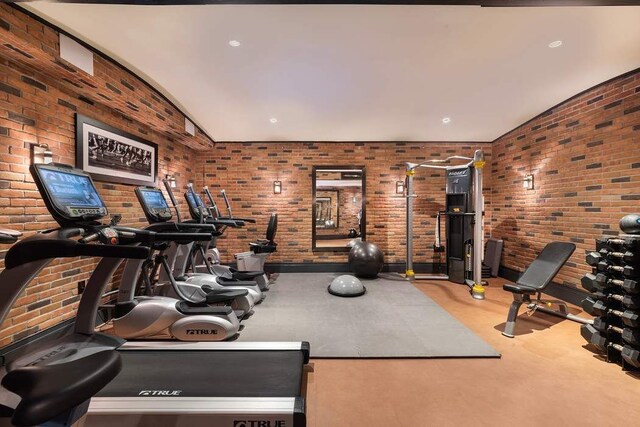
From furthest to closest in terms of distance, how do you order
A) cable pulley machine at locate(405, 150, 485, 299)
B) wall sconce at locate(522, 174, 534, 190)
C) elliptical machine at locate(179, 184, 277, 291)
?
wall sconce at locate(522, 174, 534, 190), cable pulley machine at locate(405, 150, 485, 299), elliptical machine at locate(179, 184, 277, 291)

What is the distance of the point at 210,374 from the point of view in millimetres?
2160

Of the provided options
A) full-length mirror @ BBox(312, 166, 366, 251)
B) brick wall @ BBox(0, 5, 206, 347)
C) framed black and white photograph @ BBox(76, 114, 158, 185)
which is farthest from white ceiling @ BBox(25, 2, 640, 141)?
full-length mirror @ BBox(312, 166, 366, 251)

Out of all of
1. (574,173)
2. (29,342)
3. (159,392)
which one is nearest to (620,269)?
(574,173)

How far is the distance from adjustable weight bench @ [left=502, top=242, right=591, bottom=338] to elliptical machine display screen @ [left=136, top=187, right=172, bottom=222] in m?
4.00

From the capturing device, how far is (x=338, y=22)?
101 inches

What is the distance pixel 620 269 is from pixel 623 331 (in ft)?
1.85

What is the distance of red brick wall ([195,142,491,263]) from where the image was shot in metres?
6.61

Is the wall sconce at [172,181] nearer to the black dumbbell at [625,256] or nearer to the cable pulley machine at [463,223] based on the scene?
the cable pulley machine at [463,223]

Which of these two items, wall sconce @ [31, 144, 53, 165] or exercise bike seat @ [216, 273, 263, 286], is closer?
wall sconce @ [31, 144, 53, 165]

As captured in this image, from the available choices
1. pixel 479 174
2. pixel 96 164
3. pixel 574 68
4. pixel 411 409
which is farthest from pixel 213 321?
pixel 574 68

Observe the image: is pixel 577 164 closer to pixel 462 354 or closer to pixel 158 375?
pixel 462 354

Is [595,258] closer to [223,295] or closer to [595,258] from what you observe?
[595,258]

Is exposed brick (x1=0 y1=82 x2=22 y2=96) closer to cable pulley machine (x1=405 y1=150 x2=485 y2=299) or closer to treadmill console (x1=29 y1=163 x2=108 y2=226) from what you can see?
treadmill console (x1=29 y1=163 x2=108 y2=226)

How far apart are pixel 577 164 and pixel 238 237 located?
6290 mm
